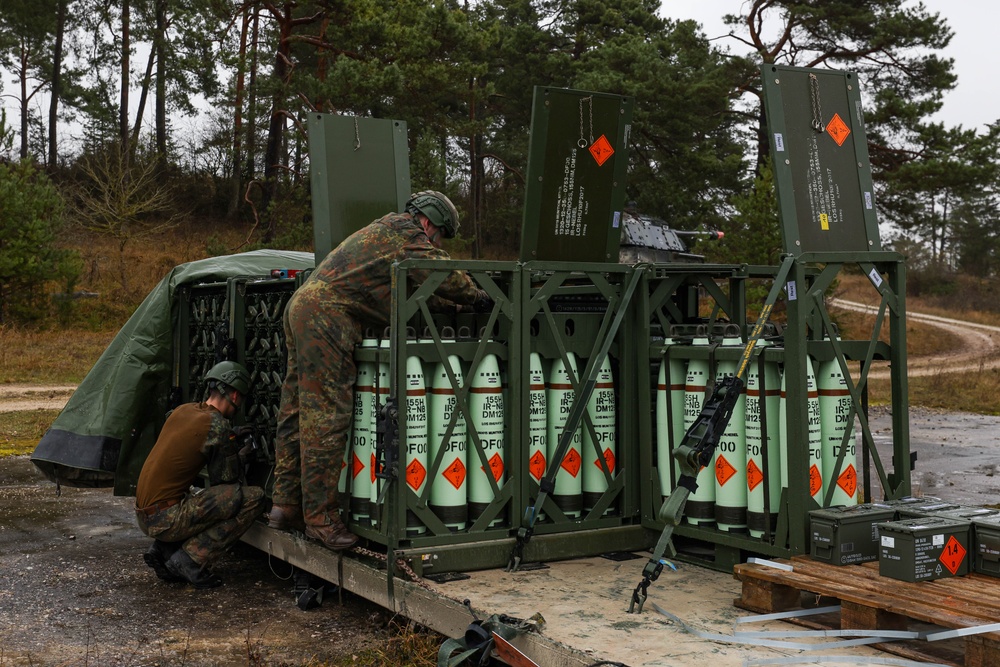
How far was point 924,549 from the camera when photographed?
4676 millimetres

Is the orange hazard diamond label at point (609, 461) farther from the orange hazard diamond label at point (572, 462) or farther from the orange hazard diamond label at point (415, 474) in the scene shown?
the orange hazard diamond label at point (415, 474)

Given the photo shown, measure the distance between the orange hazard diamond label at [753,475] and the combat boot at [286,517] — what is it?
283cm

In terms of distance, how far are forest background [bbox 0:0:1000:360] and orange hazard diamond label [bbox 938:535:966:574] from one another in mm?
21774

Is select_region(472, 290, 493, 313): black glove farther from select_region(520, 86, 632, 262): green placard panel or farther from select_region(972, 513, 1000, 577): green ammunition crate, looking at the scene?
select_region(972, 513, 1000, 577): green ammunition crate

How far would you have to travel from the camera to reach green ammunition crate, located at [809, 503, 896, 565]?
5.04 metres

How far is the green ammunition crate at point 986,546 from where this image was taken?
4.78m

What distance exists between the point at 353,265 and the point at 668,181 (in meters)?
28.3

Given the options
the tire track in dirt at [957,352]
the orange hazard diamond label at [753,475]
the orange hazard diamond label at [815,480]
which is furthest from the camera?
the tire track in dirt at [957,352]

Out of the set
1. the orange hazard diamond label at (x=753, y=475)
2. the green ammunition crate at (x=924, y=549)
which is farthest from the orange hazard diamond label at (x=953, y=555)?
the orange hazard diamond label at (x=753, y=475)

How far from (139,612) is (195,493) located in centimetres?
91

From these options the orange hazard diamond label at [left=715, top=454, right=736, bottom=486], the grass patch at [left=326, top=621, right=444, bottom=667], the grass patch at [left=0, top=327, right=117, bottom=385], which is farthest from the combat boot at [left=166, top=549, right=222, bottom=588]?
the grass patch at [left=0, top=327, right=117, bottom=385]

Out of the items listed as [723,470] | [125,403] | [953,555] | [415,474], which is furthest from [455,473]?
[125,403]

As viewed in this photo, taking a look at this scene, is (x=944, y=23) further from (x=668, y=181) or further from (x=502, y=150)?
(x=502, y=150)

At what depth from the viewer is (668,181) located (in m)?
33.3
